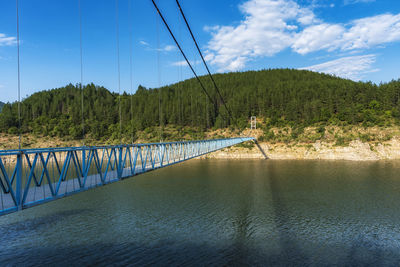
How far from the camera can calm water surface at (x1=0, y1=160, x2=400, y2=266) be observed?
14.3 meters

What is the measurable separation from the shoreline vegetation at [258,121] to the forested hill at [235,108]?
23 cm

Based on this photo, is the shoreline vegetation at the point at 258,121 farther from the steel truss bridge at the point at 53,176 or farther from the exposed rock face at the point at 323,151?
the steel truss bridge at the point at 53,176

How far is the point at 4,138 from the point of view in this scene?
7794 cm

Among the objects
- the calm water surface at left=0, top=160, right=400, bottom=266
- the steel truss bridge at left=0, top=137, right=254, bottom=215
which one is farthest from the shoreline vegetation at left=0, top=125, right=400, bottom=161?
the steel truss bridge at left=0, top=137, right=254, bottom=215

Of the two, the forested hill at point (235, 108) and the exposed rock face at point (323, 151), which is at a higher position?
the forested hill at point (235, 108)

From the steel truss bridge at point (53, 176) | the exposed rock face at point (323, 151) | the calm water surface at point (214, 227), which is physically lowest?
the calm water surface at point (214, 227)

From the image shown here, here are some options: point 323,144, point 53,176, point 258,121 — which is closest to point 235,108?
point 258,121

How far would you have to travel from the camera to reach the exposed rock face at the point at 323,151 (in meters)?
51.4

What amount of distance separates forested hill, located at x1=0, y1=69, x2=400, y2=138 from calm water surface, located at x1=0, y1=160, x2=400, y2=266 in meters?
34.4

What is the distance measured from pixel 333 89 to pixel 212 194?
64316 millimetres

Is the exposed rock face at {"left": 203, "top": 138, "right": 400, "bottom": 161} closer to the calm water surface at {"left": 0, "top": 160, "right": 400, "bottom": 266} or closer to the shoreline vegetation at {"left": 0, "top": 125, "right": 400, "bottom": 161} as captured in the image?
the shoreline vegetation at {"left": 0, "top": 125, "right": 400, "bottom": 161}

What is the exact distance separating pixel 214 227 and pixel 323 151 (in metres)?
44.4

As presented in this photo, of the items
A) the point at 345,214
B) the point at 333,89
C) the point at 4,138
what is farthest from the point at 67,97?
the point at 345,214

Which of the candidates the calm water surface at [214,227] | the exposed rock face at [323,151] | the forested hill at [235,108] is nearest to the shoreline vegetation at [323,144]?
the exposed rock face at [323,151]
